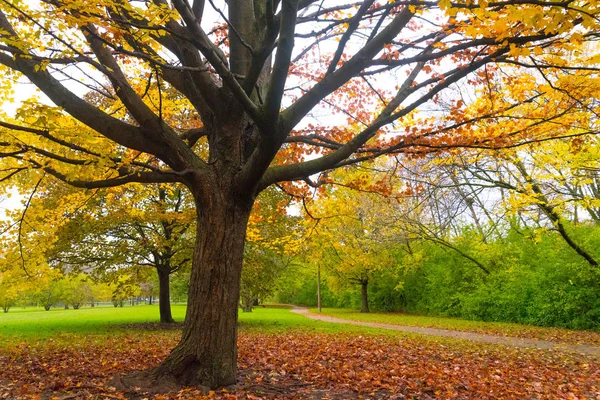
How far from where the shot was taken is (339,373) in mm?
5438

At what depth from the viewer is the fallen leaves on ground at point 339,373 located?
4418mm

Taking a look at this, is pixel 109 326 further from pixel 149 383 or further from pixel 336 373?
pixel 336 373

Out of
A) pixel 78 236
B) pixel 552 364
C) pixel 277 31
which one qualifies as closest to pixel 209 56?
pixel 277 31

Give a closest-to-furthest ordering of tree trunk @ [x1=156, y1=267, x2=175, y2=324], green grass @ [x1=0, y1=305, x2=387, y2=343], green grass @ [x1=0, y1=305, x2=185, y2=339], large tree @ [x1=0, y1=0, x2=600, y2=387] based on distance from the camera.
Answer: large tree @ [x1=0, y1=0, x2=600, y2=387], green grass @ [x1=0, y1=305, x2=387, y2=343], green grass @ [x1=0, y1=305, x2=185, y2=339], tree trunk @ [x1=156, y1=267, x2=175, y2=324]

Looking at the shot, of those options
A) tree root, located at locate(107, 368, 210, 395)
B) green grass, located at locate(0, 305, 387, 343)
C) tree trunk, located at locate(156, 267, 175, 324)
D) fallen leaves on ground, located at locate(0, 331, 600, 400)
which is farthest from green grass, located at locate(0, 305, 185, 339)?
tree root, located at locate(107, 368, 210, 395)

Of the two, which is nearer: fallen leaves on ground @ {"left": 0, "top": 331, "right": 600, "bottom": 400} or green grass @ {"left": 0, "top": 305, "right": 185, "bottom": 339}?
fallen leaves on ground @ {"left": 0, "top": 331, "right": 600, "bottom": 400}

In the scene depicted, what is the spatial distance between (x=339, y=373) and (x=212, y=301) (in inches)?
87.2

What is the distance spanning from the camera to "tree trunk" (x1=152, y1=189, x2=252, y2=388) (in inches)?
176

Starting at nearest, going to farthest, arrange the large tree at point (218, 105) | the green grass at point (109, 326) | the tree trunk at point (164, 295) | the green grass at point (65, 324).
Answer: the large tree at point (218, 105) < the green grass at point (109, 326) < the green grass at point (65, 324) < the tree trunk at point (164, 295)

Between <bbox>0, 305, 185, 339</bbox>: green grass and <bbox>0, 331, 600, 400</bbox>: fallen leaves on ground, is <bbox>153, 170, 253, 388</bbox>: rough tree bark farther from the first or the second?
<bbox>0, 305, 185, 339</bbox>: green grass

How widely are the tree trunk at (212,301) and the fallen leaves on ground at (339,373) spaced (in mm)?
317

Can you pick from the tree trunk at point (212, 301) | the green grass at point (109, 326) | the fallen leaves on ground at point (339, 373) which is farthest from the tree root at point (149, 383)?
the green grass at point (109, 326)

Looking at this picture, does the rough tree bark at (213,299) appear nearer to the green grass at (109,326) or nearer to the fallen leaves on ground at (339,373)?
the fallen leaves on ground at (339,373)

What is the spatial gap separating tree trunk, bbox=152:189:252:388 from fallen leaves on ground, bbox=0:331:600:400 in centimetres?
32
